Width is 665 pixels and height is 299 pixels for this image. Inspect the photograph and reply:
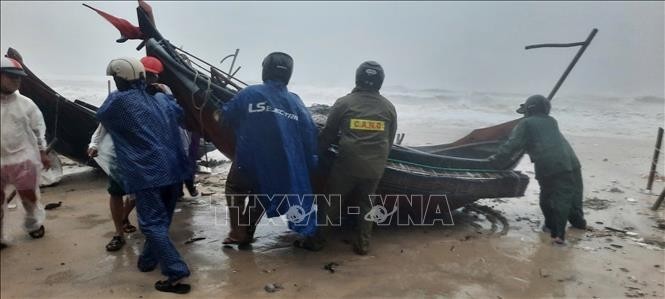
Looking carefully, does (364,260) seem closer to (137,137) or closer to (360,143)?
(360,143)

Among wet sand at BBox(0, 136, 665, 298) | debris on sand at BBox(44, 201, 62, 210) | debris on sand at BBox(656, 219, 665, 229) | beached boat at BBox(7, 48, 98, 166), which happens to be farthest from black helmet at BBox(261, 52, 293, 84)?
debris on sand at BBox(656, 219, 665, 229)

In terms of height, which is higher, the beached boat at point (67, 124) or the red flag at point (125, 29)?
the red flag at point (125, 29)

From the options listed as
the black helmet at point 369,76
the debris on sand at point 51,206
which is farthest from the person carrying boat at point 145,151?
the debris on sand at point 51,206

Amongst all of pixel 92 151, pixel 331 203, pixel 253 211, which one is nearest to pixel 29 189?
pixel 92 151

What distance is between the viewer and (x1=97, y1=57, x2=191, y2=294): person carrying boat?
3.18 m

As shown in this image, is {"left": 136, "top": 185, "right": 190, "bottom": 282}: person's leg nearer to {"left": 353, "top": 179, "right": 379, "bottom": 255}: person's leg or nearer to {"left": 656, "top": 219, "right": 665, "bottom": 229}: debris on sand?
{"left": 353, "top": 179, "right": 379, "bottom": 255}: person's leg

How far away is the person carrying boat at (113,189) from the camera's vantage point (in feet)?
12.1

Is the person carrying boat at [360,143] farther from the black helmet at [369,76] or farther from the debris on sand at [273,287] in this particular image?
the debris on sand at [273,287]

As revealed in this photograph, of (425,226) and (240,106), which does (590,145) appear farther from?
(240,106)

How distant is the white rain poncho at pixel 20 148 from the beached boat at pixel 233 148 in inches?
63.1

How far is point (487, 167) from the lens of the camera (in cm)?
533

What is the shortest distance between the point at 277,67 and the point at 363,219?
1579 millimetres

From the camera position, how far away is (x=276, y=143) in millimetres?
3734

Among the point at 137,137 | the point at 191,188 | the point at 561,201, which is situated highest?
the point at 137,137
